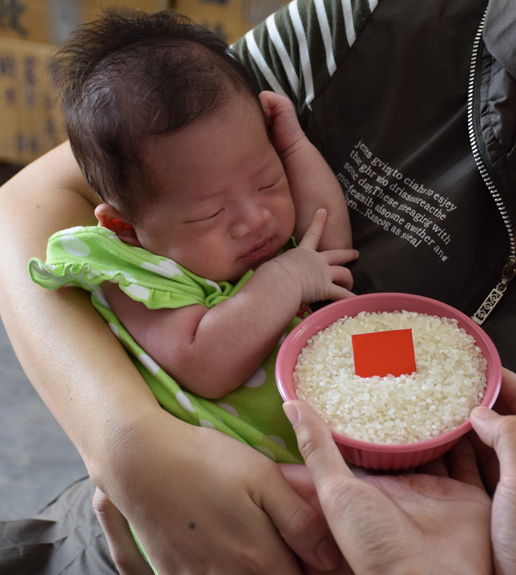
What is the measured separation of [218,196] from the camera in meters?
0.97

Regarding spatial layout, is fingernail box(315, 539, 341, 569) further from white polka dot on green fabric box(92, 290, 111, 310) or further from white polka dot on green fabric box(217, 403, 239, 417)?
white polka dot on green fabric box(92, 290, 111, 310)

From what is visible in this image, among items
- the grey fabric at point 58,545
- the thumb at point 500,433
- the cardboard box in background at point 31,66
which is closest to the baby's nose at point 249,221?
the thumb at point 500,433

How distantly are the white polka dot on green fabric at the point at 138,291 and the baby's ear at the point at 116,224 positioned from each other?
0.15 m

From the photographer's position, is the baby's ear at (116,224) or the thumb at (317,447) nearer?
the thumb at (317,447)

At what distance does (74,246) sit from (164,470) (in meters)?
0.46

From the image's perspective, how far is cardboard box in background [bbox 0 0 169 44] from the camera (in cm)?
292

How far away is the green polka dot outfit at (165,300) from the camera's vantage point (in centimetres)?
93

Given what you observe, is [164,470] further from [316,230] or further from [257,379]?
[316,230]

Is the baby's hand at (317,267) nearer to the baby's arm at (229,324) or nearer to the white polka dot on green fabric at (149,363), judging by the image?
the baby's arm at (229,324)

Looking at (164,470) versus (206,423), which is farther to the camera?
(206,423)

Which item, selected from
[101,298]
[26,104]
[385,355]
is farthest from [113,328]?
[26,104]

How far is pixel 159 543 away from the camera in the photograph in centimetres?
79

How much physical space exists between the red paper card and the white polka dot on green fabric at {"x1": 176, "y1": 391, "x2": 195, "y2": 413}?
0.30 m

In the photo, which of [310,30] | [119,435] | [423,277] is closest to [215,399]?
[119,435]
